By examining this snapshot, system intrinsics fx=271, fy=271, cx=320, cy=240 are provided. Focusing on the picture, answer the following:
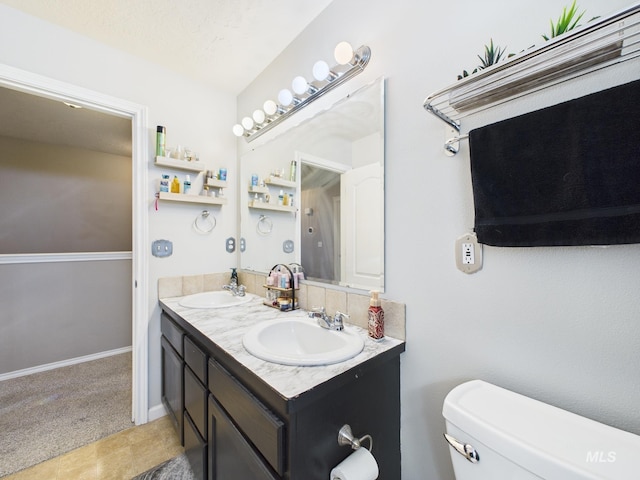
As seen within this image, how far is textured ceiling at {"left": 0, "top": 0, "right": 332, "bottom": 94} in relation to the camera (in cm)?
136

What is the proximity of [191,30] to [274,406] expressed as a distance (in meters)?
1.92

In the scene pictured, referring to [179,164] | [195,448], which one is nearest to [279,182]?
[179,164]

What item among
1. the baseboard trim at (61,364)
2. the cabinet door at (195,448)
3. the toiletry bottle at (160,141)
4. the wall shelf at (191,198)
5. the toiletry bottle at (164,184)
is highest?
the toiletry bottle at (160,141)

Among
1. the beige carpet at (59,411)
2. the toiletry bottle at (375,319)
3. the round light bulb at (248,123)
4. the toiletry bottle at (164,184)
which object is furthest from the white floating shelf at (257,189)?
the beige carpet at (59,411)

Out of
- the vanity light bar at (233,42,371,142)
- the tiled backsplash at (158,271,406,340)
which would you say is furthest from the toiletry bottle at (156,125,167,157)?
the tiled backsplash at (158,271,406,340)

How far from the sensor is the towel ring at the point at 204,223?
200 centimetres

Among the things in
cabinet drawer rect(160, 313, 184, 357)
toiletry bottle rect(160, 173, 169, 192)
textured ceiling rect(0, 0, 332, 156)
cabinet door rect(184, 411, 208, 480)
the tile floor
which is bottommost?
the tile floor

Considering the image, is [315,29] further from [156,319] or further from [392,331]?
[156,319]

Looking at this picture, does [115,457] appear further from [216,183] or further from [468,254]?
[468,254]

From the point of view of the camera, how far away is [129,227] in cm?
322

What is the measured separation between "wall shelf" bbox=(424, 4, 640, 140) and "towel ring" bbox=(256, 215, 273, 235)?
128cm

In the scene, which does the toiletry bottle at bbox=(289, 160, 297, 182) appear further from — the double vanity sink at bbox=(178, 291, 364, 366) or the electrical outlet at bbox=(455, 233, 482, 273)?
the electrical outlet at bbox=(455, 233, 482, 273)

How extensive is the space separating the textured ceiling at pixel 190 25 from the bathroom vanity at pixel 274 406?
1.57 metres

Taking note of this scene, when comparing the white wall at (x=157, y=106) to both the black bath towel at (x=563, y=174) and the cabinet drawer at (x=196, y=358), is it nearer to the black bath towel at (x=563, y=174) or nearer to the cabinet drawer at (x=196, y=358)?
the cabinet drawer at (x=196, y=358)
